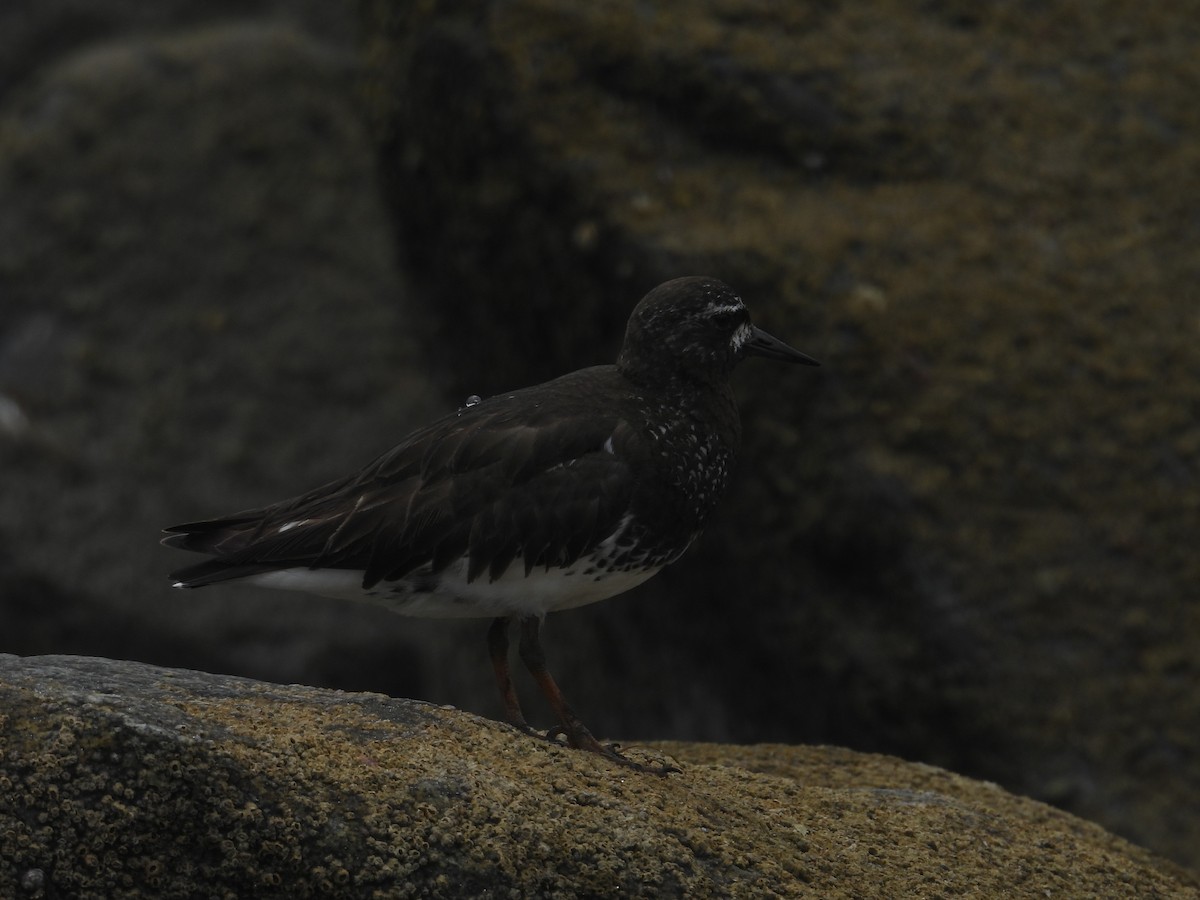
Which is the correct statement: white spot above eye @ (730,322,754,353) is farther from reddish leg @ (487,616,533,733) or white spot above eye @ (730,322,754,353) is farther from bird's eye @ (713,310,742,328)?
reddish leg @ (487,616,533,733)

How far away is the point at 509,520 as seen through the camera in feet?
17.9

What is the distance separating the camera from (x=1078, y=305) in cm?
805

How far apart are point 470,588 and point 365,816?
1472mm

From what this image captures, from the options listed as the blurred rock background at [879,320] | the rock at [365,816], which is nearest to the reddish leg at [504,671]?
the rock at [365,816]

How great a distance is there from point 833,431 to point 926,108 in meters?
1.82

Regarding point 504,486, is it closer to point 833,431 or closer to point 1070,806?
point 833,431

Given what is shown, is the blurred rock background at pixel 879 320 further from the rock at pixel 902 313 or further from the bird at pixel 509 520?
the bird at pixel 509 520

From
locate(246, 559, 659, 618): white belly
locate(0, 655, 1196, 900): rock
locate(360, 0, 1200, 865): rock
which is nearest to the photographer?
locate(0, 655, 1196, 900): rock

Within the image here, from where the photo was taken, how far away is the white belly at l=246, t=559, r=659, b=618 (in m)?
5.48

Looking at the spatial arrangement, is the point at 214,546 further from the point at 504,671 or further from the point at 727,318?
the point at 727,318

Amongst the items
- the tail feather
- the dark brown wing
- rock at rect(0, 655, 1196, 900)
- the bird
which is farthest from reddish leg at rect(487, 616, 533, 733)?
the tail feather

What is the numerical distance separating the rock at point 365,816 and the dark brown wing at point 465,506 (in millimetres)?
652

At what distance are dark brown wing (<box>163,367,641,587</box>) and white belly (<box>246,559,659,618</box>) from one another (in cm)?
5

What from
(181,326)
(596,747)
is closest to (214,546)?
(596,747)
